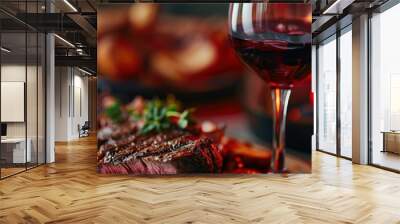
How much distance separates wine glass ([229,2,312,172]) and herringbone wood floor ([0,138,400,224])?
687mm

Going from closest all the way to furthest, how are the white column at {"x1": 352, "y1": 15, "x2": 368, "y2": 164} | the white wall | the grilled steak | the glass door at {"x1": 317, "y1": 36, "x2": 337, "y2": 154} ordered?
the grilled steak → the white column at {"x1": 352, "y1": 15, "x2": 368, "y2": 164} → the glass door at {"x1": 317, "y1": 36, "x2": 337, "y2": 154} → the white wall

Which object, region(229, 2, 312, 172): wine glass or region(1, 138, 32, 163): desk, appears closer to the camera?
region(229, 2, 312, 172): wine glass

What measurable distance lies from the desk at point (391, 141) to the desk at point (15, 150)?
611 centimetres

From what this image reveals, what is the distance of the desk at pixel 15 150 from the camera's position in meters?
5.79

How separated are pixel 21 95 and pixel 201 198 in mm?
3729

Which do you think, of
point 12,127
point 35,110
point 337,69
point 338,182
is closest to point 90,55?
point 35,110

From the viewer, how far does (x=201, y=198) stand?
430 cm

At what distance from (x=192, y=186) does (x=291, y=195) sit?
50.5 inches

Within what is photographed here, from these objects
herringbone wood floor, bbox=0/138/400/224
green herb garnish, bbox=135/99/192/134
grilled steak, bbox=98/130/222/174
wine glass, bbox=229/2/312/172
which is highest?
wine glass, bbox=229/2/312/172

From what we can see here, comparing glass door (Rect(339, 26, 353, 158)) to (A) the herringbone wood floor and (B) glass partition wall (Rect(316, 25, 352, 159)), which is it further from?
(A) the herringbone wood floor

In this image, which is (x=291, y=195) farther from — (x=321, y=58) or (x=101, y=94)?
(x=321, y=58)

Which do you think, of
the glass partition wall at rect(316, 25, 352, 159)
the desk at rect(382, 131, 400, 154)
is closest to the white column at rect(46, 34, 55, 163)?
the glass partition wall at rect(316, 25, 352, 159)

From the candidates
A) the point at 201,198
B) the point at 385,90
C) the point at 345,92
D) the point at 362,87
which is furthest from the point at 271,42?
A: the point at 345,92

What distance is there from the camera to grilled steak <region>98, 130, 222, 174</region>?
567 cm
